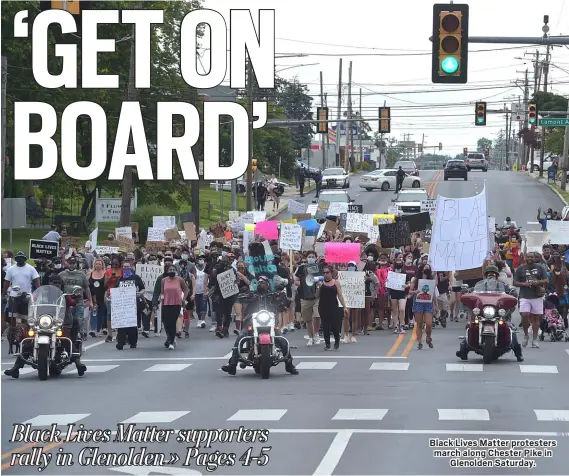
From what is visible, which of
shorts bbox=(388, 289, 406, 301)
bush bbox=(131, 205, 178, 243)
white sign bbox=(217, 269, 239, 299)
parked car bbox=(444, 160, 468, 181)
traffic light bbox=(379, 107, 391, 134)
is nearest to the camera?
white sign bbox=(217, 269, 239, 299)

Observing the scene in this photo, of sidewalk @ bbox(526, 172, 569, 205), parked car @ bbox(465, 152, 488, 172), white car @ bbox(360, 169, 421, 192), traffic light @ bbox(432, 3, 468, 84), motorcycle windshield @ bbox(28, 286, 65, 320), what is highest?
traffic light @ bbox(432, 3, 468, 84)

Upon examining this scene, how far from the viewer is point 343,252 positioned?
100 ft

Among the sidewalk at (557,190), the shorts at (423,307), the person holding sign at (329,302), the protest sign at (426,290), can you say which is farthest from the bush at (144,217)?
the protest sign at (426,290)

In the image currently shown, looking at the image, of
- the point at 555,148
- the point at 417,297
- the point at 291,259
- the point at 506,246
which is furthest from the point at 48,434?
the point at 555,148

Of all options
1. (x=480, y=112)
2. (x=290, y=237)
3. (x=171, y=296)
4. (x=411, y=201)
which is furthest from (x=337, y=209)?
(x=171, y=296)

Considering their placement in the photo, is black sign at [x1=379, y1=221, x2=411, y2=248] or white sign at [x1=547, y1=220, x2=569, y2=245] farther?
black sign at [x1=379, y1=221, x2=411, y2=248]

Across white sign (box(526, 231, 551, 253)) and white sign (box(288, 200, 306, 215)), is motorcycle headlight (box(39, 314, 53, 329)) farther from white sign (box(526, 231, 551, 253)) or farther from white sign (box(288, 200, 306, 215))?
white sign (box(288, 200, 306, 215))

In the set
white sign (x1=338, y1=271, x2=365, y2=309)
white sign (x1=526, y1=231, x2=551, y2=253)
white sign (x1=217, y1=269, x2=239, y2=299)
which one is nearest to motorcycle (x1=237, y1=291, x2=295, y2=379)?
white sign (x1=217, y1=269, x2=239, y2=299)

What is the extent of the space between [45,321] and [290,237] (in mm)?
13467

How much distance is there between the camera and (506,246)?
3744 cm

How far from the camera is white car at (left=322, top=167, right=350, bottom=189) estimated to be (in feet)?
295

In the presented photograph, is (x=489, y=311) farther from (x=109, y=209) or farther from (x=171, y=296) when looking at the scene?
(x=109, y=209)

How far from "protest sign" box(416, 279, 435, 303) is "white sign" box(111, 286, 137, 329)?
208 inches

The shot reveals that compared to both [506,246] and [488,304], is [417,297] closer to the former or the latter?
[488,304]
